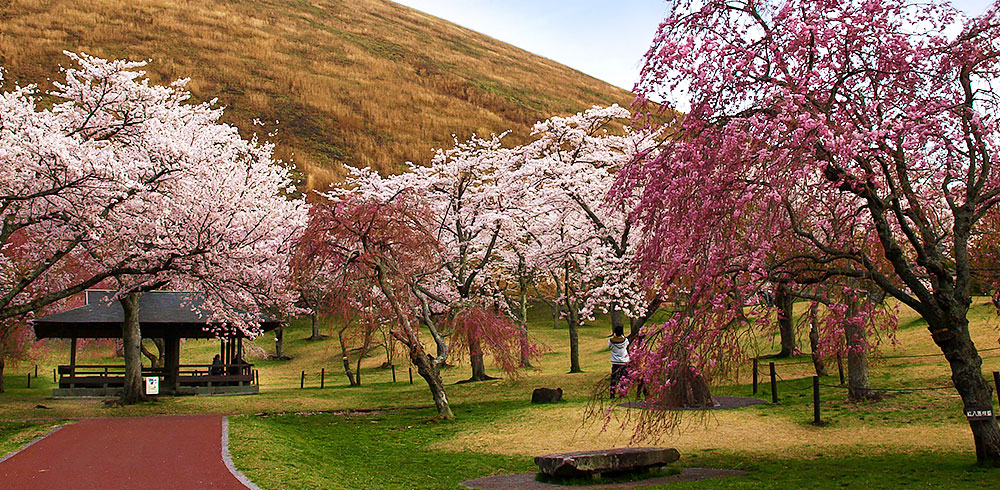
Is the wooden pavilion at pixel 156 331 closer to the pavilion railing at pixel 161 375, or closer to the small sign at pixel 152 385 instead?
the pavilion railing at pixel 161 375

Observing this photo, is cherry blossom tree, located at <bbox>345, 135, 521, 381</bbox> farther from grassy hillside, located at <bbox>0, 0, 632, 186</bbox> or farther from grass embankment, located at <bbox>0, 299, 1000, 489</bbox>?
grassy hillside, located at <bbox>0, 0, 632, 186</bbox>

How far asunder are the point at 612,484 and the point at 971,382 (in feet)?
14.1

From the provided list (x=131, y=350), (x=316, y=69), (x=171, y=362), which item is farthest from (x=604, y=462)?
(x=316, y=69)

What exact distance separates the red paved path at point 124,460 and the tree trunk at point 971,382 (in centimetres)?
866

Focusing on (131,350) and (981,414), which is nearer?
(981,414)

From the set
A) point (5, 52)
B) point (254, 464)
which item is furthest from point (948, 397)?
point (5, 52)

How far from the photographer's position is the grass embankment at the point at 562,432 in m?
9.84

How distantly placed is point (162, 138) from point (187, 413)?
720 cm

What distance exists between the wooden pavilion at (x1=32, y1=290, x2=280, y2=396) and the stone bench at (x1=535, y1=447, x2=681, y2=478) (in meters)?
17.1

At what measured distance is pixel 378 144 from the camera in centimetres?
7494

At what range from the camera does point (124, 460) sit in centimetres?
1187

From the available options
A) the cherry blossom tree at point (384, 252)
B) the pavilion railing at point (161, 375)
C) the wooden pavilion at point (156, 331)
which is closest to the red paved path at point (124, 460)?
the cherry blossom tree at point (384, 252)

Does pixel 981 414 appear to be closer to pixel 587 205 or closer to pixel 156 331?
pixel 587 205

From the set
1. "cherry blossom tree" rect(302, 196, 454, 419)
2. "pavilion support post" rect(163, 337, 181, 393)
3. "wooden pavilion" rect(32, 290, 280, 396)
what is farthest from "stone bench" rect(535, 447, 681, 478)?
"pavilion support post" rect(163, 337, 181, 393)
